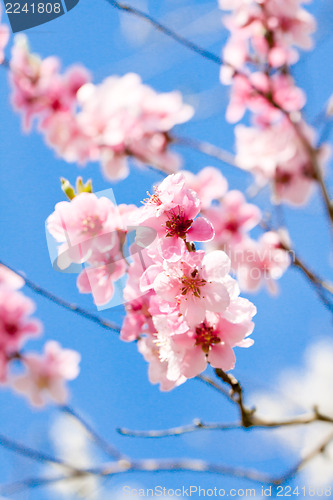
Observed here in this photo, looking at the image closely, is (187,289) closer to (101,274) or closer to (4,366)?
(101,274)

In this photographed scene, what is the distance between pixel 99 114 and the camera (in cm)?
207

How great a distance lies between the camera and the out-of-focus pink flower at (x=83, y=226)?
40.4 inches

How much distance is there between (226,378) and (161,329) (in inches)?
6.4

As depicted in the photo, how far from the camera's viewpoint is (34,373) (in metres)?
1.75

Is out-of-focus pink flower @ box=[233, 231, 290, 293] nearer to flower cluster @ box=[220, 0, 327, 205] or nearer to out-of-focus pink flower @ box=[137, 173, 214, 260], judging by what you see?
flower cluster @ box=[220, 0, 327, 205]

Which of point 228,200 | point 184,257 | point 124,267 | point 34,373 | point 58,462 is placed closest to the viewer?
point 184,257

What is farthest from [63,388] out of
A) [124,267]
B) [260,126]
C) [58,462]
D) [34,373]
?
[260,126]

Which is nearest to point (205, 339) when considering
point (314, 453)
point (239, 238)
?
point (314, 453)

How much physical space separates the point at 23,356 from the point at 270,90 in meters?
1.34

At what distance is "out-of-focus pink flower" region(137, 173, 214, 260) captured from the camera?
32.5 inches

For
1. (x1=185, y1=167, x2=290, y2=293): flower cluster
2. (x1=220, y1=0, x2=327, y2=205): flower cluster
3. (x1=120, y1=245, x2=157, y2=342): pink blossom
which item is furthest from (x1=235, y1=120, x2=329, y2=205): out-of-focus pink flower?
(x1=120, y1=245, x2=157, y2=342): pink blossom

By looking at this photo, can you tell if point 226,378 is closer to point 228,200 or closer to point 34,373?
point 34,373

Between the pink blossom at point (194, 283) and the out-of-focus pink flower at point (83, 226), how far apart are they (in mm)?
255

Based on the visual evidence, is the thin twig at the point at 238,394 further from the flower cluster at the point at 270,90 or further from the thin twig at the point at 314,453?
the flower cluster at the point at 270,90
